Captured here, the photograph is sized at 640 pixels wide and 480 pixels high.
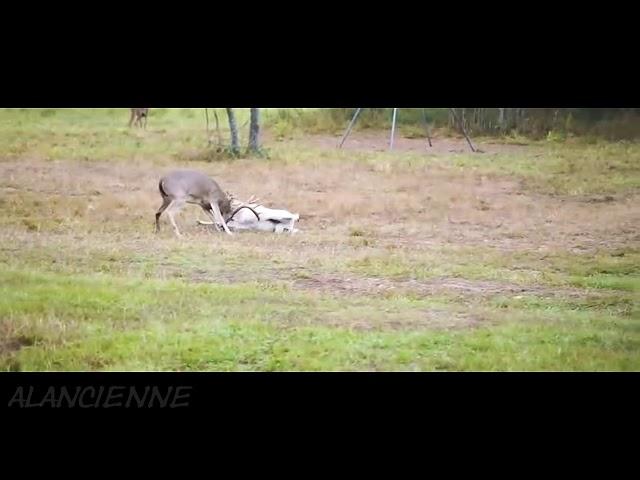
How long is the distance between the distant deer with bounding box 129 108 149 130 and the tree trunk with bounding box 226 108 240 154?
1.67ft

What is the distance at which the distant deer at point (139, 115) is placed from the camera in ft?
19.0

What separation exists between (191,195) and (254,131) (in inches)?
24.3

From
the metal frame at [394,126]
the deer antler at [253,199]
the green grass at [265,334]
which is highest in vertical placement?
the metal frame at [394,126]

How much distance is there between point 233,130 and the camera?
610cm

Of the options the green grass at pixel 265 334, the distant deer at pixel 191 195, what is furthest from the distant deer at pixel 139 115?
the green grass at pixel 265 334

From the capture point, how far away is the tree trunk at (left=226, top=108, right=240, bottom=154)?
5926 mm

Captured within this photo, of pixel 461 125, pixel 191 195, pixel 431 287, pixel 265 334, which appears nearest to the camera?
pixel 265 334

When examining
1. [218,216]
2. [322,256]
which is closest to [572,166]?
[322,256]

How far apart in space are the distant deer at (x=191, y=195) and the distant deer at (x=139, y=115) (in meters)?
0.43

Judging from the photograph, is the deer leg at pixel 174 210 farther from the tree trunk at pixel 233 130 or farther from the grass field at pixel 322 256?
the tree trunk at pixel 233 130

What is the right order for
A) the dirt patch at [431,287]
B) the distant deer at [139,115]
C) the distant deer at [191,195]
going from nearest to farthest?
1. the dirt patch at [431,287]
2. the distant deer at [139,115]
3. the distant deer at [191,195]

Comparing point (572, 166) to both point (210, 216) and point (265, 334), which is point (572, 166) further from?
Result: point (210, 216)

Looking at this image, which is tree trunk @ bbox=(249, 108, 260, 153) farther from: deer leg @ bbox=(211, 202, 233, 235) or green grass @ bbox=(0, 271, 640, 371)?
green grass @ bbox=(0, 271, 640, 371)
